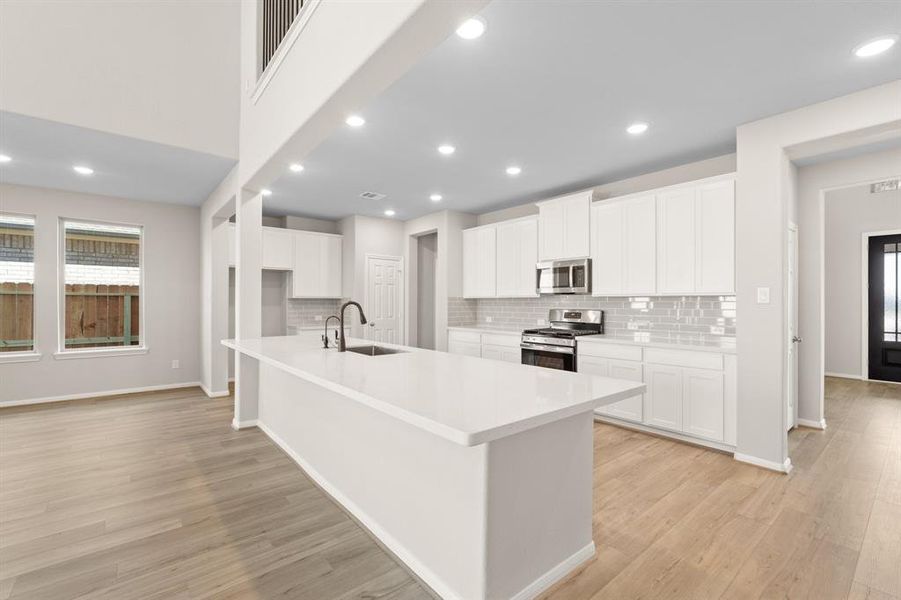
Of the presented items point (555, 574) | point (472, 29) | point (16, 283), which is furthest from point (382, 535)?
point (16, 283)

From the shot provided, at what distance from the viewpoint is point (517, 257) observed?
18.0ft

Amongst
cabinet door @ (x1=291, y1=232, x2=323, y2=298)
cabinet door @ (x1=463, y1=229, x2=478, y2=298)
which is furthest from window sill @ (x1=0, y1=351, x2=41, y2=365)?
cabinet door @ (x1=463, y1=229, x2=478, y2=298)

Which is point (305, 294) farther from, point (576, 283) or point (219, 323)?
point (576, 283)

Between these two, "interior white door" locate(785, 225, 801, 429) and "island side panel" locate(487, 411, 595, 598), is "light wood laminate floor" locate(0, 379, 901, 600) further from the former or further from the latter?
"interior white door" locate(785, 225, 801, 429)

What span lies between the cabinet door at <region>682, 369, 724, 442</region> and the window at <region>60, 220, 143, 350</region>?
659 cm

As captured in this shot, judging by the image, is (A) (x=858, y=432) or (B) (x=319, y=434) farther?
(A) (x=858, y=432)

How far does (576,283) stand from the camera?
4691 mm

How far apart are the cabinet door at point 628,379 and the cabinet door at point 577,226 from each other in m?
1.30

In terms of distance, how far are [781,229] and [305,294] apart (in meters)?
5.79

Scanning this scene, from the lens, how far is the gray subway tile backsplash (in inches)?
153

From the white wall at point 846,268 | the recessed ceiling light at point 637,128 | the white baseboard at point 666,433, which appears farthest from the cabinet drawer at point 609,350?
the white wall at point 846,268

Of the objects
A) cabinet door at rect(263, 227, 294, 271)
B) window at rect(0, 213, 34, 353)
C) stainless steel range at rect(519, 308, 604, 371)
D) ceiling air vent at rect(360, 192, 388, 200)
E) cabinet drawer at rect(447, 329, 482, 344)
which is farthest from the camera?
cabinet door at rect(263, 227, 294, 271)

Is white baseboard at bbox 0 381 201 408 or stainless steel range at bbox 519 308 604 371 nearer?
stainless steel range at bbox 519 308 604 371

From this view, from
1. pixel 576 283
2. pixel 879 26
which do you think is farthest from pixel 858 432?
pixel 879 26
